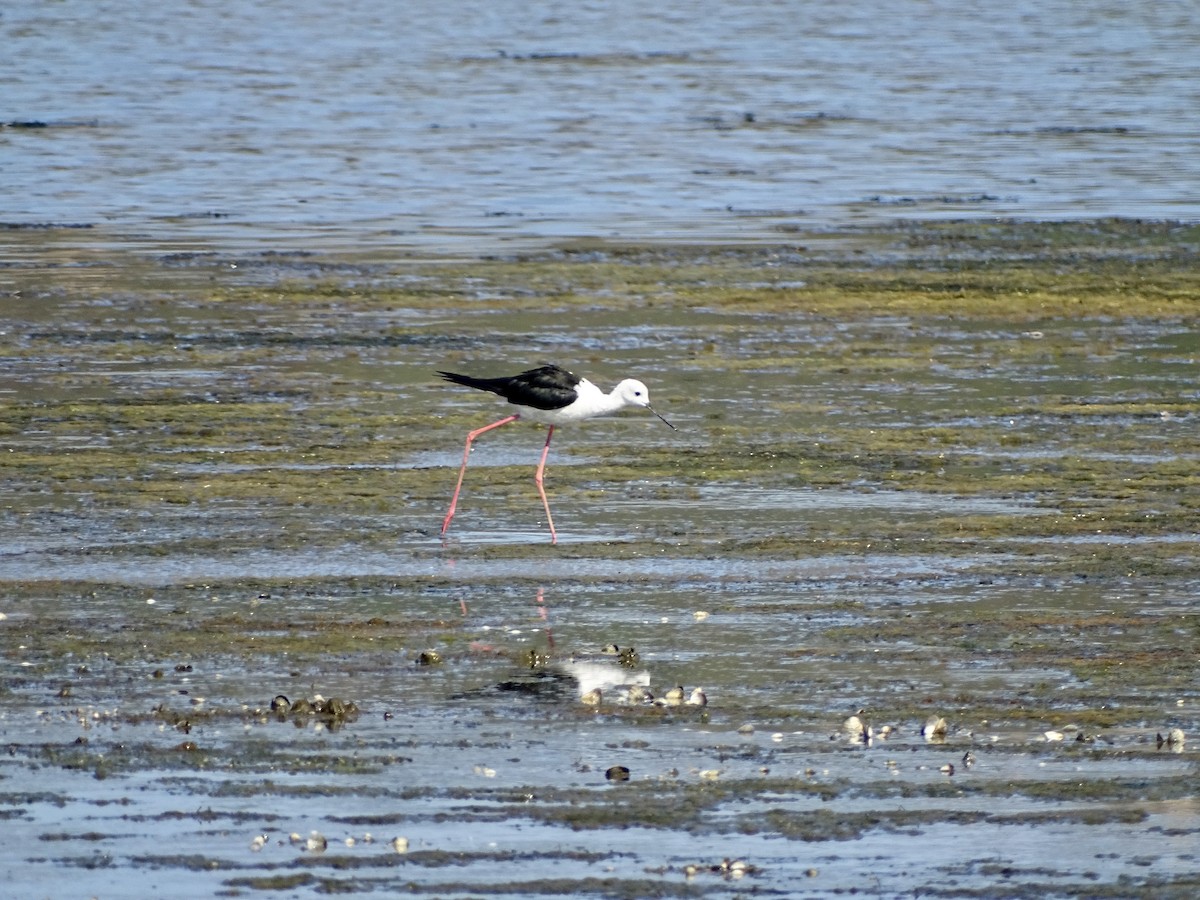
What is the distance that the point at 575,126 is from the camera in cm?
3378

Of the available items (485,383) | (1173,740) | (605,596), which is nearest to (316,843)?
(1173,740)

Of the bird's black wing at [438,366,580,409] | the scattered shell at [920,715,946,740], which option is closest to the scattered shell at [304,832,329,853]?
the scattered shell at [920,715,946,740]

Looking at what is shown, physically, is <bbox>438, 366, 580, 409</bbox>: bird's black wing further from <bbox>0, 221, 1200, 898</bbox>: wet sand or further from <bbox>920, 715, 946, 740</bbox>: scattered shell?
<bbox>920, 715, 946, 740</bbox>: scattered shell

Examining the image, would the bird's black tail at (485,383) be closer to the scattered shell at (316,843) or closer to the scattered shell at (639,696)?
the scattered shell at (639,696)

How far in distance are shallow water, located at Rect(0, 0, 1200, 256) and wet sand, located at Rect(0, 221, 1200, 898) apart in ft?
17.4

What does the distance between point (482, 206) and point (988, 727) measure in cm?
1741

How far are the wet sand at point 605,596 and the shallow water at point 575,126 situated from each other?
5303mm

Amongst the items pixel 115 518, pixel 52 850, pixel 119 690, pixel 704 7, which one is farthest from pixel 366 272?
pixel 704 7

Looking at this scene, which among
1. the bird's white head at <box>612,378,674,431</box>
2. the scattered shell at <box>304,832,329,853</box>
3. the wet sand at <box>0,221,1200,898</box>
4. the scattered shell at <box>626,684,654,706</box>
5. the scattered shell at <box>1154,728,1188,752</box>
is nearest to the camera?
the scattered shell at <box>304,832,329,853</box>

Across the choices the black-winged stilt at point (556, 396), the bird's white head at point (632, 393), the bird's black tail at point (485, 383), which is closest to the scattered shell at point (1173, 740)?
the black-winged stilt at point (556, 396)

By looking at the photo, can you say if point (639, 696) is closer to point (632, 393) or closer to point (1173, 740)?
point (1173, 740)

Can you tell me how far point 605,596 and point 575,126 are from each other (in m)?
23.9

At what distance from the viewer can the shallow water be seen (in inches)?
968

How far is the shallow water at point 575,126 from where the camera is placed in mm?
24578
